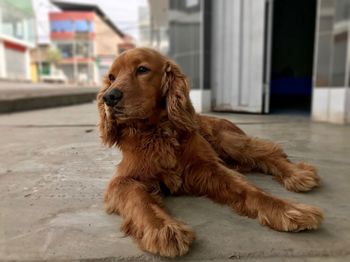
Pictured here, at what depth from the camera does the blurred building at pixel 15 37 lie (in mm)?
27906

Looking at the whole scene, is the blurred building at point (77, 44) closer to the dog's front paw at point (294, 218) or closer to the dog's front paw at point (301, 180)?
the dog's front paw at point (301, 180)

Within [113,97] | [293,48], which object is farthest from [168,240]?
[293,48]

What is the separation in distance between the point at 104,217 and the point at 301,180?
3.96ft

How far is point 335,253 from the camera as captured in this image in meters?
1.44

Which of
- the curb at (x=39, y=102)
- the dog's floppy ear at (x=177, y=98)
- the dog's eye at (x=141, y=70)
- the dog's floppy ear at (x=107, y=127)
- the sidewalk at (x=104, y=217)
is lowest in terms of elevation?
the sidewalk at (x=104, y=217)

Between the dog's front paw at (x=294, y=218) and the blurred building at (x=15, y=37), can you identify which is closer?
the dog's front paw at (x=294, y=218)

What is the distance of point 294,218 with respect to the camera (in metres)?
1.59

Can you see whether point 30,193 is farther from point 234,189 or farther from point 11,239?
point 234,189

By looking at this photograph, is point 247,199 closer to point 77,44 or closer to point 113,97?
point 113,97

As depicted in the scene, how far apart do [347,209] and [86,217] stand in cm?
138

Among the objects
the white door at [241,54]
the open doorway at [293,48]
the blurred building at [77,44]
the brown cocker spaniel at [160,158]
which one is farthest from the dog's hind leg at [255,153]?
the blurred building at [77,44]

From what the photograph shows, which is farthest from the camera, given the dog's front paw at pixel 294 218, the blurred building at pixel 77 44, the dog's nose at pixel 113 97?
the blurred building at pixel 77 44

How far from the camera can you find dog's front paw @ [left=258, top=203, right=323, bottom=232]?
62.4 inches

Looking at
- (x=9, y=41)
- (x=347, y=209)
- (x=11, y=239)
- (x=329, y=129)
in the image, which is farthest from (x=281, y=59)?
(x=9, y=41)
